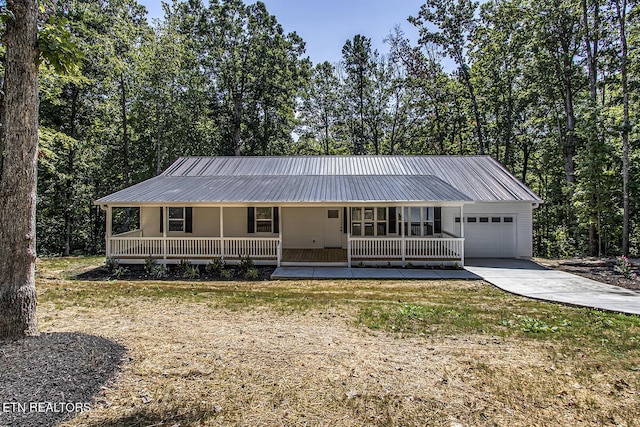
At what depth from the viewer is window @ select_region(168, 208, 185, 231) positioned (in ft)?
47.4

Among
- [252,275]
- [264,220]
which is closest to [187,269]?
[252,275]

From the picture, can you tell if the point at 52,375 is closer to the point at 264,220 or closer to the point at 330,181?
the point at 264,220

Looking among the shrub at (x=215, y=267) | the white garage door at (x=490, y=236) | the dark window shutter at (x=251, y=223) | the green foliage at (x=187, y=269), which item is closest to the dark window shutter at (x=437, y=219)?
the white garage door at (x=490, y=236)

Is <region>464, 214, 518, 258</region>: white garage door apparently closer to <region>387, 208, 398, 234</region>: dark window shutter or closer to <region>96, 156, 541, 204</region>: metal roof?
<region>96, 156, 541, 204</region>: metal roof

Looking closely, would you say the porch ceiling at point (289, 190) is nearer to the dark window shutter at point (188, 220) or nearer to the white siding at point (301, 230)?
the dark window shutter at point (188, 220)

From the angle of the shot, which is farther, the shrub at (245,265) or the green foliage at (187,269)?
the shrub at (245,265)

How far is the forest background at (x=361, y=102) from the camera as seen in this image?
15250 mm

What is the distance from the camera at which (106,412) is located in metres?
3.30

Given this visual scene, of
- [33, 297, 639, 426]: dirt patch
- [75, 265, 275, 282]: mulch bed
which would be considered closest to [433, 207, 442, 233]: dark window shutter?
[75, 265, 275, 282]: mulch bed

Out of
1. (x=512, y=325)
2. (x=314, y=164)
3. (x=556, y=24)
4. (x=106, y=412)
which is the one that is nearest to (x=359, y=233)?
(x=314, y=164)

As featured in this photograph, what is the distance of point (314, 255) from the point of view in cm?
1340

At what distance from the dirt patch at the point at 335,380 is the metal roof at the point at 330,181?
6821 mm

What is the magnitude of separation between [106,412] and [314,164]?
49.7ft

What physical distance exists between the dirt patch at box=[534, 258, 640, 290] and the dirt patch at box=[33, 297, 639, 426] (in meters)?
7.02
